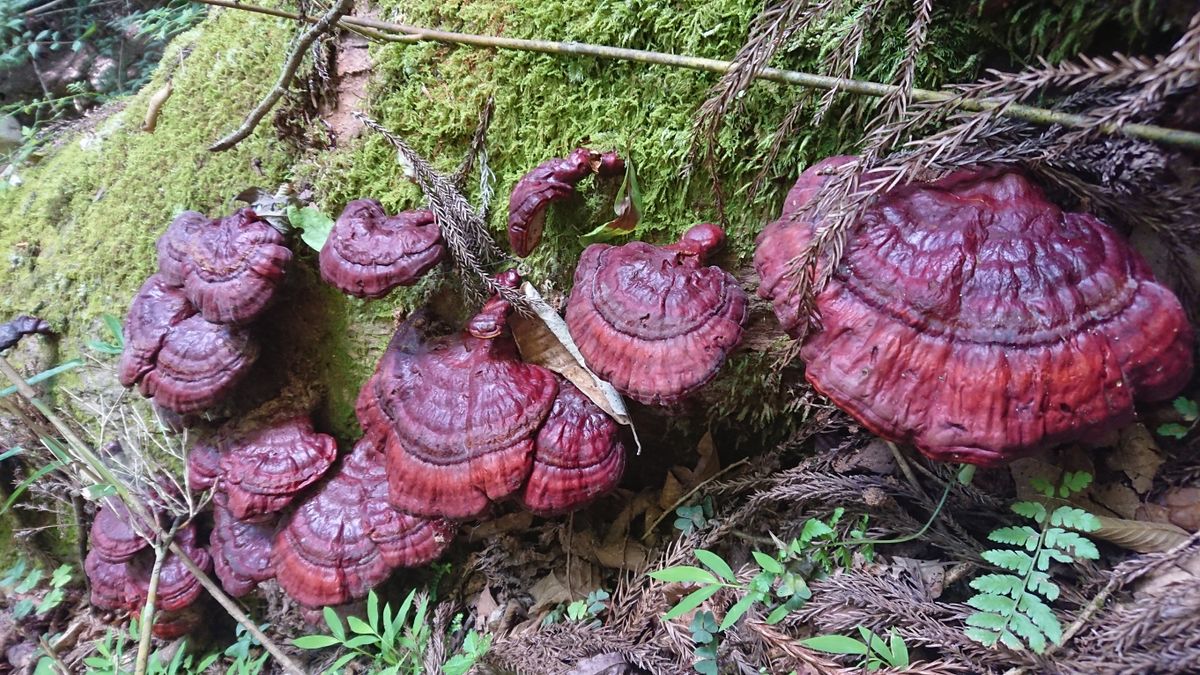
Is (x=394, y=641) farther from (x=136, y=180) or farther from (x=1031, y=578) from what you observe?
(x=136, y=180)

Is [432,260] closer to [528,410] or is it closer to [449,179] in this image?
[449,179]

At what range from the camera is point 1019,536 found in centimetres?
187

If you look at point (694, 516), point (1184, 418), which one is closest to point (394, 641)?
point (694, 516)

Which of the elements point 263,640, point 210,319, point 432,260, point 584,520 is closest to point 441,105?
point 432,260

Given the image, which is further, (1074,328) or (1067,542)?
(1067,542)

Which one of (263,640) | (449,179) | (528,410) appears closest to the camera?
(528,410)

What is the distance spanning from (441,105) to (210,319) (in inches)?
57.5

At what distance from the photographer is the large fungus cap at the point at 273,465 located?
293 cm

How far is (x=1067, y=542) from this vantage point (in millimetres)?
1785

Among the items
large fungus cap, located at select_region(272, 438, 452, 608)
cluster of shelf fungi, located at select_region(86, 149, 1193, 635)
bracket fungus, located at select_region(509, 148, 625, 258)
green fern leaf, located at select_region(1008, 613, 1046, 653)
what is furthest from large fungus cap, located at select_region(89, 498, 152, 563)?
green fern leaf, located at select_region(1008, 613, 1046, 653)

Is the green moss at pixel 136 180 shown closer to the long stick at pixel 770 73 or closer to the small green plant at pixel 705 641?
the long stick at pixel 770 73

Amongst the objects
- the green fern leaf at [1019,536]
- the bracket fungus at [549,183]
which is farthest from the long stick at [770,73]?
the green fern leaf at [1019,536]

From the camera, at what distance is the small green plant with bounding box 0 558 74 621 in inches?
157

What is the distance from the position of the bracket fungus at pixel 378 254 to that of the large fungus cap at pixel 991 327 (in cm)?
146
